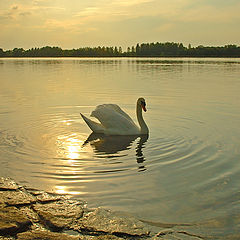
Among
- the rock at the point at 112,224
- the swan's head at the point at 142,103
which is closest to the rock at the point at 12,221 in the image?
the rock at the point at 112,224

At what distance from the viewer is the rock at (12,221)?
4.32 metres

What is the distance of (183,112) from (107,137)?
4.05m

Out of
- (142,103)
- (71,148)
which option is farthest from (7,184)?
(142,103)

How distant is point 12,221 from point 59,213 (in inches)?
26.9

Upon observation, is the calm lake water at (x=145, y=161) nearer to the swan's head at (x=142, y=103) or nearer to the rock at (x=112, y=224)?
the rock at (x=112, y=224)

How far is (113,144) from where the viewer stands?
9.55 m

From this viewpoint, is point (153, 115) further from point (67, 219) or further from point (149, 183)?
point (67, 219)

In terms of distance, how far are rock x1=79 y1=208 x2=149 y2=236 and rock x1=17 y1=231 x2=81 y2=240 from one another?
0.34 metres

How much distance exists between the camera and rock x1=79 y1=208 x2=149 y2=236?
4574 mm

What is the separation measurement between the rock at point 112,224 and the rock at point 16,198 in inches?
38.0

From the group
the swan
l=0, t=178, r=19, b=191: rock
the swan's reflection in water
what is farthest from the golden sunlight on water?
Result: l=0, t=178, r=19, b=191: rock

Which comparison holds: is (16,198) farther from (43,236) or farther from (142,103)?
(142,103)

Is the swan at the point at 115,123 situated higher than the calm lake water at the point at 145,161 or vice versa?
the swan at the point at 115,123

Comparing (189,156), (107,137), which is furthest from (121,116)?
(189,156)
